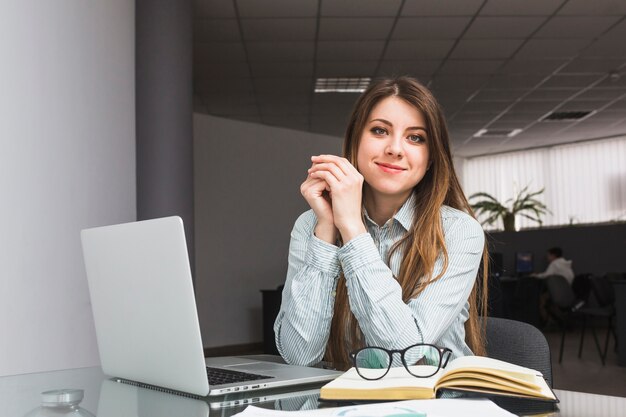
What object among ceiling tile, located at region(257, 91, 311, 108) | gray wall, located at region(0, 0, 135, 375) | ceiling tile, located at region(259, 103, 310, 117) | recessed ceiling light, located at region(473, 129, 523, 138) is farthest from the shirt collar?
recessed ceiling light, located at region(473, 129, 523, 138)

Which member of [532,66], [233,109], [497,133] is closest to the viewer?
[532,66]

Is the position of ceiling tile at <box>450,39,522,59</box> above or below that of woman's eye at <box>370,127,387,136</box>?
above

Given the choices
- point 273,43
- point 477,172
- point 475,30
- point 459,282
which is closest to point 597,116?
point 477,172

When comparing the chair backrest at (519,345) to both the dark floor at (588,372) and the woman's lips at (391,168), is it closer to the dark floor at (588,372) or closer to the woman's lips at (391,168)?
the woman's lips at (391,168)

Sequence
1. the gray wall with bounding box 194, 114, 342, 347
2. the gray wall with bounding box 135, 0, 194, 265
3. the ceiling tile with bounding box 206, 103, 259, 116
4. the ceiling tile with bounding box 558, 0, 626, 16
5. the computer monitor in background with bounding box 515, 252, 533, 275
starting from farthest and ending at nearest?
1. the computer monitor in background with bounding box 515, 252, 533, 275
2. the ceiling tile with bounding box 206, 103, 259, 116
3. the gray wall with bounding box 194, 114, 342, 347
4. the ceiling tile with bounding box 558, 0, 626, 16
5. the gray wall with bounding box 135, 0, 194, 265

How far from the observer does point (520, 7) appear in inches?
217

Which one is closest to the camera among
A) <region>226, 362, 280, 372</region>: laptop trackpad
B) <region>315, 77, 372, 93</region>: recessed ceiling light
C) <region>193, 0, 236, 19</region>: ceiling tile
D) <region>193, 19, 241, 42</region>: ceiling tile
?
<region>226, 362, 280, 372</region>: laptop trackpad

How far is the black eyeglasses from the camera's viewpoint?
1022 mm

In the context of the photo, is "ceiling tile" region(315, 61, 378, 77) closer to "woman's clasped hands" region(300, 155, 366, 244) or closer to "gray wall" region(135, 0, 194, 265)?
"gray wall" region(135, 0, 194, 265)

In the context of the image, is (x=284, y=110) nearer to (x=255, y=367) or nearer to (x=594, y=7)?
(x=594, y=7)

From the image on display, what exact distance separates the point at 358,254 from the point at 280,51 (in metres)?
5.32

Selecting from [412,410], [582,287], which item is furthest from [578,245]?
[412,410]

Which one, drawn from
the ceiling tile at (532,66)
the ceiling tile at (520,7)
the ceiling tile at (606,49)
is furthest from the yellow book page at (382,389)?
the ceiling tile at (532,66)

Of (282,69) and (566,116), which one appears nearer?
(282,69)
